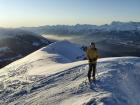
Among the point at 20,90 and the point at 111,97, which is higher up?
the point at 111,97

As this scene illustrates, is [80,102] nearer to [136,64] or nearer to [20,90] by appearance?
[20,90]

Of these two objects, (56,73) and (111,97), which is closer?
(111,97)

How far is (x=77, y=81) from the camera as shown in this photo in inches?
1000

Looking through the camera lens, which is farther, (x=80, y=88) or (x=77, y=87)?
(x=77, y=87)

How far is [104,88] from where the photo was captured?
2155 cm

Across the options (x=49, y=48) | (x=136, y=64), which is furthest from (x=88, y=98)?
(x=49, y=48)

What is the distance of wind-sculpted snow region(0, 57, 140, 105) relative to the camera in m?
20.3

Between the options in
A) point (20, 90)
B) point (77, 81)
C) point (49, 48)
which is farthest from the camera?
point (49, 48)

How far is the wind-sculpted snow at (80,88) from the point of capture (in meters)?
20.3

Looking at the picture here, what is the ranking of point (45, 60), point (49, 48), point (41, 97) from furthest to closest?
point (49, 48), point (45, 60), point (41, 97)

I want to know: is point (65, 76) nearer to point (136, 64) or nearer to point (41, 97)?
point (41, 97)

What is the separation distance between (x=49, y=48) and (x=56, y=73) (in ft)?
111

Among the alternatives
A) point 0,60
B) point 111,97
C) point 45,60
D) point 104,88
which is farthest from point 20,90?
point 0,60

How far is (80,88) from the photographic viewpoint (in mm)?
22766
